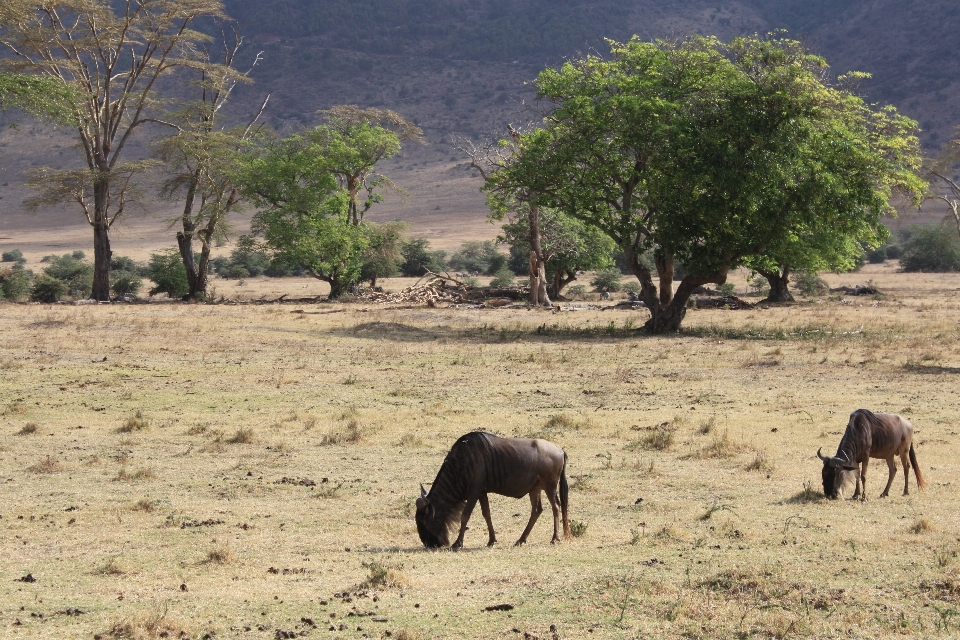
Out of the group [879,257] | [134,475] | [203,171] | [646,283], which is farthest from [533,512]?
[879,257]

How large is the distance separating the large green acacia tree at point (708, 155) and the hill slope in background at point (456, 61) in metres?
61.4

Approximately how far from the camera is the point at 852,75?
30453mm

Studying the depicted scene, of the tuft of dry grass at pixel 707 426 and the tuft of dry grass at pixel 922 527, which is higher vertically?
the tuft of dry grass at pixel 707 426

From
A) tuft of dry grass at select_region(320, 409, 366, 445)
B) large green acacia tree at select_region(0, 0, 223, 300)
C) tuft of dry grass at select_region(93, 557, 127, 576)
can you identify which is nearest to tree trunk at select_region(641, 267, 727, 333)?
tuft of dry grass at select_region(320, 409, 366, 445)

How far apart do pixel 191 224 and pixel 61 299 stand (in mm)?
7411

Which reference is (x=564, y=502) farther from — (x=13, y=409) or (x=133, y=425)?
(x=13, y=409)

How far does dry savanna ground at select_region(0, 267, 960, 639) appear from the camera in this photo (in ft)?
24.3

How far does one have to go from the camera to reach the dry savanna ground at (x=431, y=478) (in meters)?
7.41

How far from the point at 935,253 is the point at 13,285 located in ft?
182

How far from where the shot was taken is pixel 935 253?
220 feet

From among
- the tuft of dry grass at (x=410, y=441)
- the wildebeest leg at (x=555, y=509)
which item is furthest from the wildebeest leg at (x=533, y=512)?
the tuft of dry grass at (x=410, y=441)

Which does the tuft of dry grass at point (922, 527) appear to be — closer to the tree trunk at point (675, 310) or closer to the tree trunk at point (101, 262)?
the tree trunk at point (675, 310)

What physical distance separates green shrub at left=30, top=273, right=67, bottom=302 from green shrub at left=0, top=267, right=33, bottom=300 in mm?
418

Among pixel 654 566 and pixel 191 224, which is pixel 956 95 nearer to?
pixel 191 224
